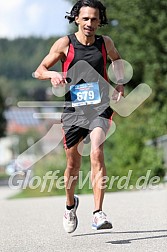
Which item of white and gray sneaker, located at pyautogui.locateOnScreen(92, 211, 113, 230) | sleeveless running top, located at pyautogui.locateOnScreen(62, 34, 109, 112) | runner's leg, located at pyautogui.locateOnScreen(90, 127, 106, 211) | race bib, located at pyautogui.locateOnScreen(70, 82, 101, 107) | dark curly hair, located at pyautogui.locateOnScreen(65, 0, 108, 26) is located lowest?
white and gray sneaker, located at pyautogui.locateOnScreen(92, 211, 113, 230)

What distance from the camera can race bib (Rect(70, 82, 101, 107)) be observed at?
24.0 ft

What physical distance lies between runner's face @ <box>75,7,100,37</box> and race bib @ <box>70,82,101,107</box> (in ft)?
1.49

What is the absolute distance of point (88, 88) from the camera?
7336 millimetres

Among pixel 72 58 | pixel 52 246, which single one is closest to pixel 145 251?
pixel 52 246

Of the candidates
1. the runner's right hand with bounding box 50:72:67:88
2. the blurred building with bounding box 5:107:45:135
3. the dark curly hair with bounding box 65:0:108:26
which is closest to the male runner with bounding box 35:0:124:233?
the dark curly hair with bounding box 65:0:108:26

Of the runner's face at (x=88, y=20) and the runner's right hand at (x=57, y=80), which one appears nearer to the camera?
the runner's right hand at (x=57, y=80)

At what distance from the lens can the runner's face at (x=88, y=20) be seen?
24.0ft

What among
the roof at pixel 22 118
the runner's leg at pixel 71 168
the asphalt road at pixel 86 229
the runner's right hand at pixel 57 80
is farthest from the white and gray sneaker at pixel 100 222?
the roof at pixel 22 118

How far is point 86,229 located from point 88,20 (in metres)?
2.16

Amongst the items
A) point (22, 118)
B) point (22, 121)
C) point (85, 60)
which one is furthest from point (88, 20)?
point (22, 118)

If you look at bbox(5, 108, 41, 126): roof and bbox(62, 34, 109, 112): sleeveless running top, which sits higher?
bbox(5, 108, 41, 126): roof

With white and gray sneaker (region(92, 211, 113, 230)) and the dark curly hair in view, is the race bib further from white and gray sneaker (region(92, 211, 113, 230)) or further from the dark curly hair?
white and gray sneaker (region(92, 211, 113, 230))

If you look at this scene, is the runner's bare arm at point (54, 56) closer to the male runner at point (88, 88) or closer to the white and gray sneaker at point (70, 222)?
the male runner at point (88, 88)

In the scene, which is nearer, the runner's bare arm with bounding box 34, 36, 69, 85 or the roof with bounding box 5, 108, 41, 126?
the runner's bare arm with bounding box 34, 36, 69, 85
